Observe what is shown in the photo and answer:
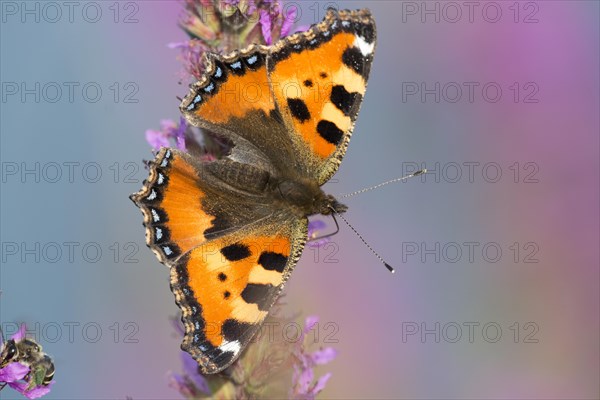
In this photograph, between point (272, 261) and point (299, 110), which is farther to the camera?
point (299, 110)

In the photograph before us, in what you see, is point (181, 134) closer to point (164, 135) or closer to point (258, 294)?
point (164, 135)

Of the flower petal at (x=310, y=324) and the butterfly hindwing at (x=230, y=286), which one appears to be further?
the flower petal at (x=310, y=324)

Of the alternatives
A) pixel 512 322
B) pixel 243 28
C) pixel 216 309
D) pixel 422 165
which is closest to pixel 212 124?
pixel 243 28

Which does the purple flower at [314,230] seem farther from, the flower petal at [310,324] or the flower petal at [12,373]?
the flower petal at [12,373]

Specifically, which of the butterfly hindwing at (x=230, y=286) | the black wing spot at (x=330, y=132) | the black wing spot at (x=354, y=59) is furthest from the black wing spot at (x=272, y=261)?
the black wing spot at (x=354, y=59)

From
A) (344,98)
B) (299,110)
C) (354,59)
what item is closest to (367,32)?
(354,59)

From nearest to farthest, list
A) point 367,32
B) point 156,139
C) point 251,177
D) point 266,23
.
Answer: point 367,32
point 266,23
point 251,177
point 156,139
